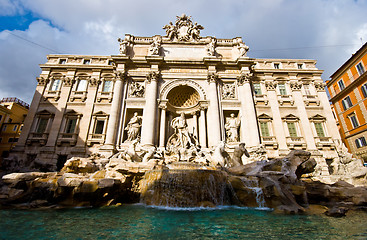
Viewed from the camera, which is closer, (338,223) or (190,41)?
(338,223)

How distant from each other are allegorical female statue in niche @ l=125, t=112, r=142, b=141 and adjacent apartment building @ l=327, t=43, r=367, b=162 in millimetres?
25345

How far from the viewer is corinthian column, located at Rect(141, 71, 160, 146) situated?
49.5ft

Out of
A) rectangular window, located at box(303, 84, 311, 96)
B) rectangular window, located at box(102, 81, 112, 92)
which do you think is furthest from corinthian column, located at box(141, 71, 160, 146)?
rectangular window, located at box(303, 84, 311, 96)

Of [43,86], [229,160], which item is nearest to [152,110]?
[229,160]

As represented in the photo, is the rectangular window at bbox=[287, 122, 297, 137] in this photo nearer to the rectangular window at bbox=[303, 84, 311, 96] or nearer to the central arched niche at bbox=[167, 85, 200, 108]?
the rectangular window at bbox=[303, 84, 311, 96]

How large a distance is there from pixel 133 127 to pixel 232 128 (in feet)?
32.1

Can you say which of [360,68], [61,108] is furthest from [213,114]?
[360,68]

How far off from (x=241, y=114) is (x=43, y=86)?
71.1 ft

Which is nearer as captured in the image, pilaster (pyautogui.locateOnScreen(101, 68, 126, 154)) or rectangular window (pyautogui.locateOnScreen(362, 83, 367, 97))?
pilaster (pyautogui.locateOnScreen(101, 68, 126, 154))

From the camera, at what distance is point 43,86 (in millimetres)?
18125

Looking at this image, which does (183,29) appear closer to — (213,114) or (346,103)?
(213,114)

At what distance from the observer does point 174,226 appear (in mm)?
4570

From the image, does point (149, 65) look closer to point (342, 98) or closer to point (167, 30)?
point (167, 30)

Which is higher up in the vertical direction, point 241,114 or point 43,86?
point 43,86
